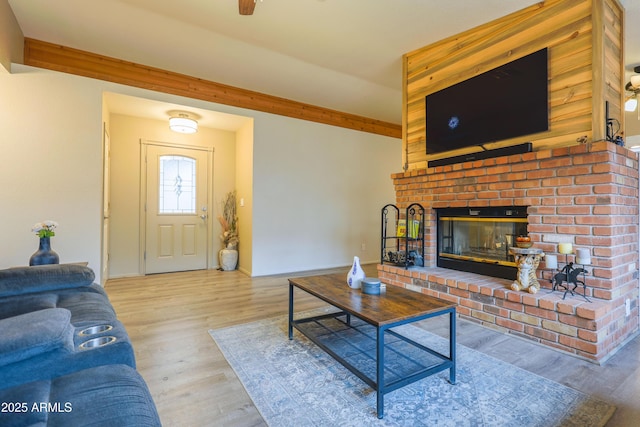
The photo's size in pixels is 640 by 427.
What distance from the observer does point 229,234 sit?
16.7 ft

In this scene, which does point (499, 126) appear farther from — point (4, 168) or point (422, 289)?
point (4, 168)

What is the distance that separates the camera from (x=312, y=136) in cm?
503

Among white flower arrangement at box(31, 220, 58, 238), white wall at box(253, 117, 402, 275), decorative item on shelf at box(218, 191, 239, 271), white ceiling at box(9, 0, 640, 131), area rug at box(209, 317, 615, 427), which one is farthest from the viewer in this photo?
decorative item on shelf at box(218, 191, 239, 271)

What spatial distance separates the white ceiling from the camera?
2.79 metres

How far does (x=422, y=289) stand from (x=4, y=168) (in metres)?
4.35

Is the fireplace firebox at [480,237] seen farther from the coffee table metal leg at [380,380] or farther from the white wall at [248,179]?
the white wall at [248,179]

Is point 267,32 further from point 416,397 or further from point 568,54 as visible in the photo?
point 416,397

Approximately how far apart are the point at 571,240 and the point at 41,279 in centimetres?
358

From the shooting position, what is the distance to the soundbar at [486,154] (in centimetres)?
261

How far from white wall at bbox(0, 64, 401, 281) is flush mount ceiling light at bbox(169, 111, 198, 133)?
0.96ft

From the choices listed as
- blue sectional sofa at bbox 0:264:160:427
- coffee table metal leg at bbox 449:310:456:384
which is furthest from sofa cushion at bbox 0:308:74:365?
coffee table metal leg at bbox 449:310:456:384

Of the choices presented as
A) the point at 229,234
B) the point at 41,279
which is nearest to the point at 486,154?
the point at 41,279

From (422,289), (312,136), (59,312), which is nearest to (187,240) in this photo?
(312,136)

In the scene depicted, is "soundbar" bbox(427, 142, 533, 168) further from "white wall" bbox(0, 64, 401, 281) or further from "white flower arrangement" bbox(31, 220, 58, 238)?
"white flower arrangement" bbox(31, 220, 58, 238)
